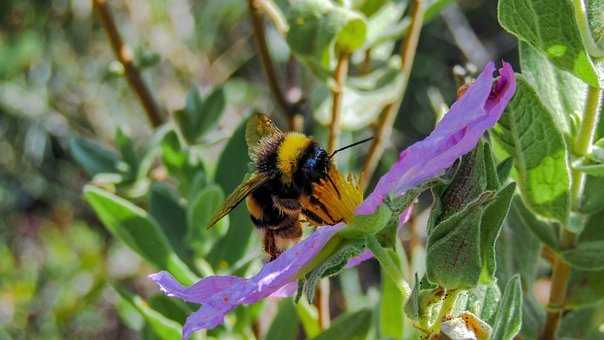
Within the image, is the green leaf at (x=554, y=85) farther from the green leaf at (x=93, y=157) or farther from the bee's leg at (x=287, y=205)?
the green leaf at (x=93, y=157)

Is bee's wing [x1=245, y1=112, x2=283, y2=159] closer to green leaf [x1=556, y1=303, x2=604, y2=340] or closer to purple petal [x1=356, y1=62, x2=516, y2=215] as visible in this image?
purple petal [x1=356, y1=62, x2=516, y2=215]

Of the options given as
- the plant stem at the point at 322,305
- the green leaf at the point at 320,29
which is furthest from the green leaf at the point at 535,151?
the plant stem at the point at 322,305

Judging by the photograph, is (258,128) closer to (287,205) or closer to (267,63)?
(287,205)

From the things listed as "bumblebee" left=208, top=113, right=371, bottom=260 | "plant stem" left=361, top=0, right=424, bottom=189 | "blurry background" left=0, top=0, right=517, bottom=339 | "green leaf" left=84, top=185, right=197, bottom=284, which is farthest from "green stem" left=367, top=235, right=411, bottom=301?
"blurry background" left=0, top=0, right=517, bottom=339

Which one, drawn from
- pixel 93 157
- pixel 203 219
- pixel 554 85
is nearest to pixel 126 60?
pixel 93 157

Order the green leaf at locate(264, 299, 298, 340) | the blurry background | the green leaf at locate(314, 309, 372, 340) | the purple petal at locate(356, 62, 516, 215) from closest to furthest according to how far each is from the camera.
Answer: the purple petal at locate(356, 62, 516, 215) → the green leaf at locate(314, 309, 372, 340) → the green leaf at locate(264, 299, 298, 340) → the blurry background

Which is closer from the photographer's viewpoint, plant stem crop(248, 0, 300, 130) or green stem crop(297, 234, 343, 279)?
green stem crop(297, 234, 343, 279)
